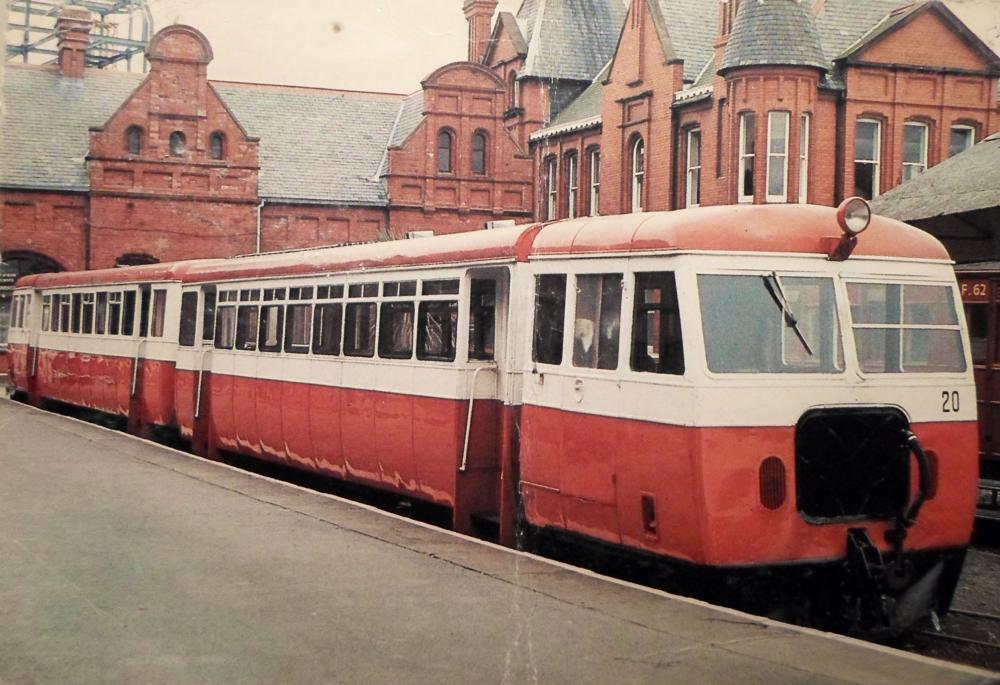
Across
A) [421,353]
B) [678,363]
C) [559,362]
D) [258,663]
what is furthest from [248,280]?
[258,663]

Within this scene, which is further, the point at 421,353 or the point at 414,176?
the point at 414,176

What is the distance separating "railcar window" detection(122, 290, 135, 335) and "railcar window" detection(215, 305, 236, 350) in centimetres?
432

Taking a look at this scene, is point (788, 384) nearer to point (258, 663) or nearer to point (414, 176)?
point (258, 663)

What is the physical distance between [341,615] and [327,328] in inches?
264

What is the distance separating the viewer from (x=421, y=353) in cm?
1214

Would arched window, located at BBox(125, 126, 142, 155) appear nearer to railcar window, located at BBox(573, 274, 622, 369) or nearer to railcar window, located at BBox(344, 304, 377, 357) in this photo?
railcar window, located at BBox(344, 304, 377, 357)

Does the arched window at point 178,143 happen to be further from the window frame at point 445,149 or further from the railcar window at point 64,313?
the railcar window at point 64,313

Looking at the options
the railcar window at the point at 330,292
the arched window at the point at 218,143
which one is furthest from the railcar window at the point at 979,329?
the arched window at the point at 218,143

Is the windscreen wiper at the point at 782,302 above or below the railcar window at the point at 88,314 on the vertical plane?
below

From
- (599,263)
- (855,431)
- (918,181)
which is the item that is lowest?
(855,431)

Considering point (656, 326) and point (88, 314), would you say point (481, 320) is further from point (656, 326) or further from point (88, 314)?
point (88, 314)

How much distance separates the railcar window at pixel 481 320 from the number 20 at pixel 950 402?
3756mm

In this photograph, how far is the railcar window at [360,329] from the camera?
1320cm

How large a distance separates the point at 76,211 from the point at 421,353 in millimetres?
32384
